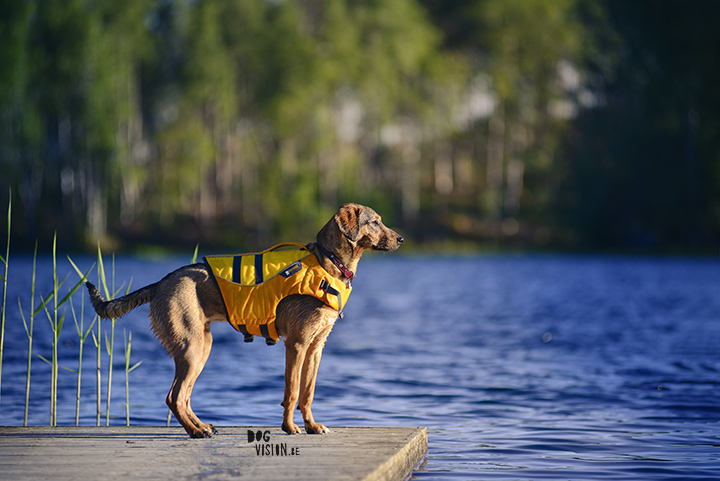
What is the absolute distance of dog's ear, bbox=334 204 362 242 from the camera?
20.7 feet

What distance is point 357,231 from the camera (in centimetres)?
631

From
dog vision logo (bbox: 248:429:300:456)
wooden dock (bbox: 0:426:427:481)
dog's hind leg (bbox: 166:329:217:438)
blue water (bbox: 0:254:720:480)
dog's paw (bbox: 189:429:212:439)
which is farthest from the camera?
blue water (bbox: 0:254:720:480)

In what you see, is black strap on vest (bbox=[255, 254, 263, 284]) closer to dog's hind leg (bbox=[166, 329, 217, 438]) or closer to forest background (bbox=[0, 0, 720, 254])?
dog's hind leg (bbox=[166, 329, 217, 438])

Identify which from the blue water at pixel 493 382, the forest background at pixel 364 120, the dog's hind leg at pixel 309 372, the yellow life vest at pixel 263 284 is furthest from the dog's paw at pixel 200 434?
the forest background at pixel 364 120

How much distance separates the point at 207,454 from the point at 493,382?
Answer: 6988 mm

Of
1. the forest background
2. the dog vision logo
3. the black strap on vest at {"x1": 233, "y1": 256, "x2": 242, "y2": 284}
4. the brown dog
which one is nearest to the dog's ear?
the brown dog

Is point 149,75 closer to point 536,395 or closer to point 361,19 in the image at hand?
point 361,19

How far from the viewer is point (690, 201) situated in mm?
46531

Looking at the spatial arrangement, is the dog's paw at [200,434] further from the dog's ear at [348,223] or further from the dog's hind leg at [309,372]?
the dog's ear at [348,223]

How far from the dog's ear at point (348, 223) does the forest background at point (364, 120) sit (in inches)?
1701

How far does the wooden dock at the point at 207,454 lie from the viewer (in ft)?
16.8

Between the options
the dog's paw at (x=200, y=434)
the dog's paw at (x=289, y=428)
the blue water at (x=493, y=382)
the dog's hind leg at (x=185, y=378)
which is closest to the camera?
the dog's hind leg at (x=185, y=378)

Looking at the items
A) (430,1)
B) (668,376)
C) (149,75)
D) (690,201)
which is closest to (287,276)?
(668,376)

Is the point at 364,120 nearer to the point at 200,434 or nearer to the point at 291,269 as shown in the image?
the point at 291,269
